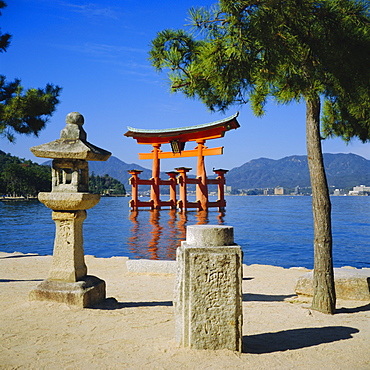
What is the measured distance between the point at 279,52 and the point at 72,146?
2.66m

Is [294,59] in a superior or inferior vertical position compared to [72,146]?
superior

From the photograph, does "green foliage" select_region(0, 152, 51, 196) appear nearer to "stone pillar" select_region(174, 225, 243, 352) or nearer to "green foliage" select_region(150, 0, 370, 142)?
"green foliage" select_region(150, 0, 370, 142)

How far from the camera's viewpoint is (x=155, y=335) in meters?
3.42

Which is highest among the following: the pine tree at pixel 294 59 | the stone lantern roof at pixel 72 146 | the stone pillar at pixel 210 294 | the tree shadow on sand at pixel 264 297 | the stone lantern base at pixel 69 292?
the pine tree at pixel 294 59

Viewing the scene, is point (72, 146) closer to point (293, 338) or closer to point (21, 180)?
point (293, 338)

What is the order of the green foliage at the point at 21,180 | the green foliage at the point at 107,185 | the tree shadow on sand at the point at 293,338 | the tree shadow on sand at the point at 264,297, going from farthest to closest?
1. the green foliage at the point at 107,185
2. the green foliage at the point at 21,180
3. the tree shadow on sand at the point at 264,297
4. the tree shadow on sand at the point at 293,338

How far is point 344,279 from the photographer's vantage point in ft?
16.8

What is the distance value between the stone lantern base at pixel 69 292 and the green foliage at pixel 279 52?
273 cm

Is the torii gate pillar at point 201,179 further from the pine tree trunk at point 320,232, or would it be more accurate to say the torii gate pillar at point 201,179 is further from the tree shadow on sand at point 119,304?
the tree shadow on sand at point 119,304

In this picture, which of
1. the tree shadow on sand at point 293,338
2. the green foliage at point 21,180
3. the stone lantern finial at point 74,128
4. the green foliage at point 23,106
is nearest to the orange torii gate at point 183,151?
the green foliage at point 23,106

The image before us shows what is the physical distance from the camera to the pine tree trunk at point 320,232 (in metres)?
4.41

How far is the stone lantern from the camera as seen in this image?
430 centimetres

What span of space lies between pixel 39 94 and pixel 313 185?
6129mm

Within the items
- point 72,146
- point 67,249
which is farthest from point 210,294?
point 72,146
